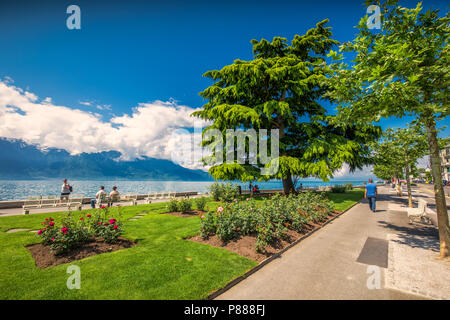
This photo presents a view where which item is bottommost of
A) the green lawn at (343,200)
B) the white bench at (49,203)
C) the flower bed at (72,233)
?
the green lawn at (343,200)

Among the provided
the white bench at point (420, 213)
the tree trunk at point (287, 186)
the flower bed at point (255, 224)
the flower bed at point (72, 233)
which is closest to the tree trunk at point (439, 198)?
the flower bed at point (255, 224)

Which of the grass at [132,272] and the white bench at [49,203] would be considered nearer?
the grass at [132,272]

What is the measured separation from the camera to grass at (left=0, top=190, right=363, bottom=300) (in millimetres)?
3498

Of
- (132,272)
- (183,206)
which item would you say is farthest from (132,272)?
(183,206)

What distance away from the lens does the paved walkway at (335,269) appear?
3.75m

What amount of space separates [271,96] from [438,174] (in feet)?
44.8

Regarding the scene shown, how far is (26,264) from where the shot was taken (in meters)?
4.35

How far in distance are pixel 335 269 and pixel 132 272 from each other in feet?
16.2

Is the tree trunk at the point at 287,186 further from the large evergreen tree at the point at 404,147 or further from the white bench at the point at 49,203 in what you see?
the white bench at the point at 49,203

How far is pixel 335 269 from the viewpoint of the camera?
187 inches

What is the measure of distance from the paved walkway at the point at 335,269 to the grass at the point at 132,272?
2.20 ft

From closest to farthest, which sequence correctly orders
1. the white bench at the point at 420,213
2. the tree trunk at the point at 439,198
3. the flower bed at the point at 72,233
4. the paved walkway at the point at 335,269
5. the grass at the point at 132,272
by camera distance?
the grass at the point at 132,272
the paved walkway at the point at 335,269
the flower bed at the point at 72,233
the tree trunk at the point at 439,198
the white bench at the point at 420,213
